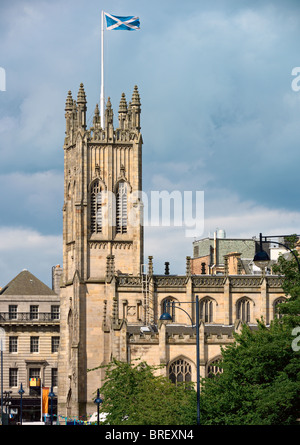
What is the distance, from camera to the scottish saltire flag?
335 feet

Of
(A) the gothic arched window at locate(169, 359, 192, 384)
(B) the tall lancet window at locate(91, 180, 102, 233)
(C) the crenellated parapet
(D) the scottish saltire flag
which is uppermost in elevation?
(D) the scottish saltire flag

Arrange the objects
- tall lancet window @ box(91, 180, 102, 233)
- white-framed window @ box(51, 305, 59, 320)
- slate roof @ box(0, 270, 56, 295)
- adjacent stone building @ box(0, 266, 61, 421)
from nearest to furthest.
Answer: tall lancet window @ box(91, 180, 102, 233) < adjacent stone building @ box(0, 266, 61, 421) < white-framed window @ box(51, 305, 59, 320) < slate roof @ box(0, 270, 56, 295)

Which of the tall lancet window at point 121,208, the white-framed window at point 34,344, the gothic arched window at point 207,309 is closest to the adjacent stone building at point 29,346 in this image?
the white-framed window at point 34,344

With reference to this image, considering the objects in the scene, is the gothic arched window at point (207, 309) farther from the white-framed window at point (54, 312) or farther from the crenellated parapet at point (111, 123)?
the white-framed window at point (54, 312)

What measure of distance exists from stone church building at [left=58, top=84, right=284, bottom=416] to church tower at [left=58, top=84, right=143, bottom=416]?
89mm

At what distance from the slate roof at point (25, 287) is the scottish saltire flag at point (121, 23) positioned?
114 ft

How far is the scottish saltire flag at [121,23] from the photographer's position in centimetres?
10196

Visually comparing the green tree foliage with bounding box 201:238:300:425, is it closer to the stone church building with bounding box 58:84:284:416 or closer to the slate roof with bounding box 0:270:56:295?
the stone church building with bounding box 58:84:284:416

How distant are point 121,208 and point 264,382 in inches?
1765

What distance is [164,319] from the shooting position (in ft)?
283

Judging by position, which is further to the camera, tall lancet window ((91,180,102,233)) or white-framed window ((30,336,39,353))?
white-framed window ((30,336,39,353))

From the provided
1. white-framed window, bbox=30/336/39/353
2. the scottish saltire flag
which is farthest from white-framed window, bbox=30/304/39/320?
the scottish saltire flag

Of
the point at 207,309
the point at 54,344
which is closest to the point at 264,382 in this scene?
the point at 207,309
